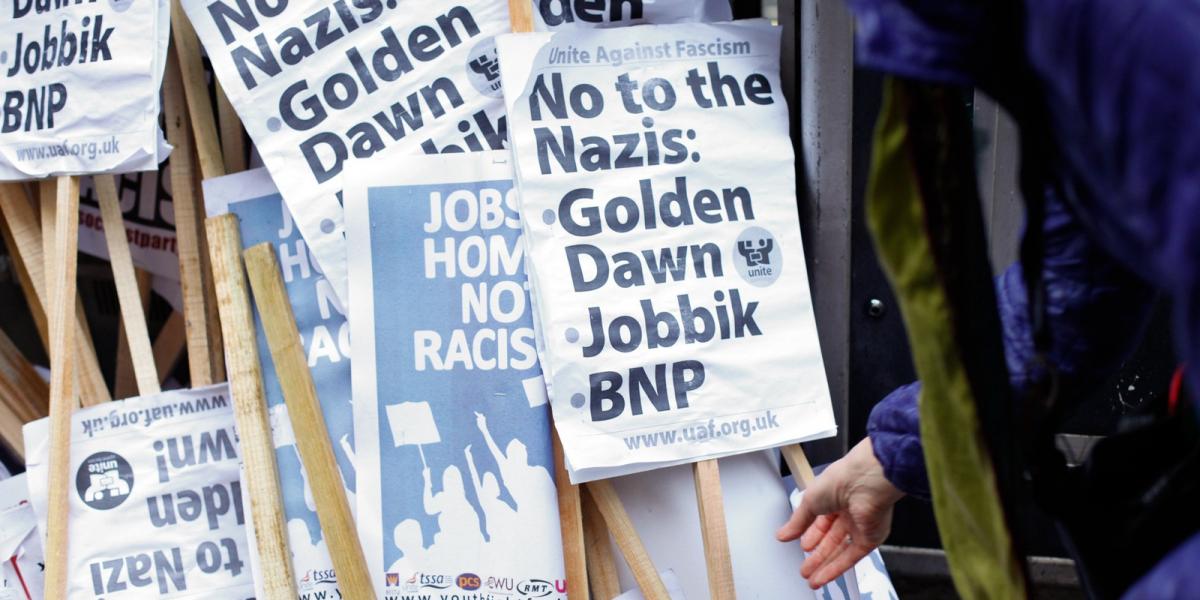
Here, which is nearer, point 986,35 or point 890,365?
point 986,35

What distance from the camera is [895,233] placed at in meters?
0.95

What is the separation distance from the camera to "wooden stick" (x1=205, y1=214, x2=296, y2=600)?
87.4 inches

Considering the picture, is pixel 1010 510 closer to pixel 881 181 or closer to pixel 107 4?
pixel 881 181

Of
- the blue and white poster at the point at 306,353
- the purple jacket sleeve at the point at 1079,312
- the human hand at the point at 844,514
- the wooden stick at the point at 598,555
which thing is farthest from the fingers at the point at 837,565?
the blue and white poster at the point at 306,353

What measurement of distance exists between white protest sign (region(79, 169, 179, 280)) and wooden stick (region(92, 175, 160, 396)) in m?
0.43

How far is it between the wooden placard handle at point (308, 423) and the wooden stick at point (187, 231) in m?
0.25

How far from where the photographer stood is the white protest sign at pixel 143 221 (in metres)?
2.87

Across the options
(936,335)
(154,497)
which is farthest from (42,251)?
(936,335)

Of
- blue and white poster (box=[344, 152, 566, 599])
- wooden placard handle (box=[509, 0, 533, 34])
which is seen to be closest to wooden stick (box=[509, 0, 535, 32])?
wooden placard handle (box=[509, 0, 533, 34])

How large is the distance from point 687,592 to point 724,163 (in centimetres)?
85

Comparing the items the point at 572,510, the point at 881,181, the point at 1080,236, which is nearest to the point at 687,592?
the point at 572,510

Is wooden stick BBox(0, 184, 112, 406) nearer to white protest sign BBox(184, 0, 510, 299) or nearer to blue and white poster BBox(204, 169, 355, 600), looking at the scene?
blue and white poster BBox(204, 169, 355, 600)

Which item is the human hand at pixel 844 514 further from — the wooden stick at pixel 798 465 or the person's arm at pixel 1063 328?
the wooden stick at pixel 798 465

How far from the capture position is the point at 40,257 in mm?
2531
